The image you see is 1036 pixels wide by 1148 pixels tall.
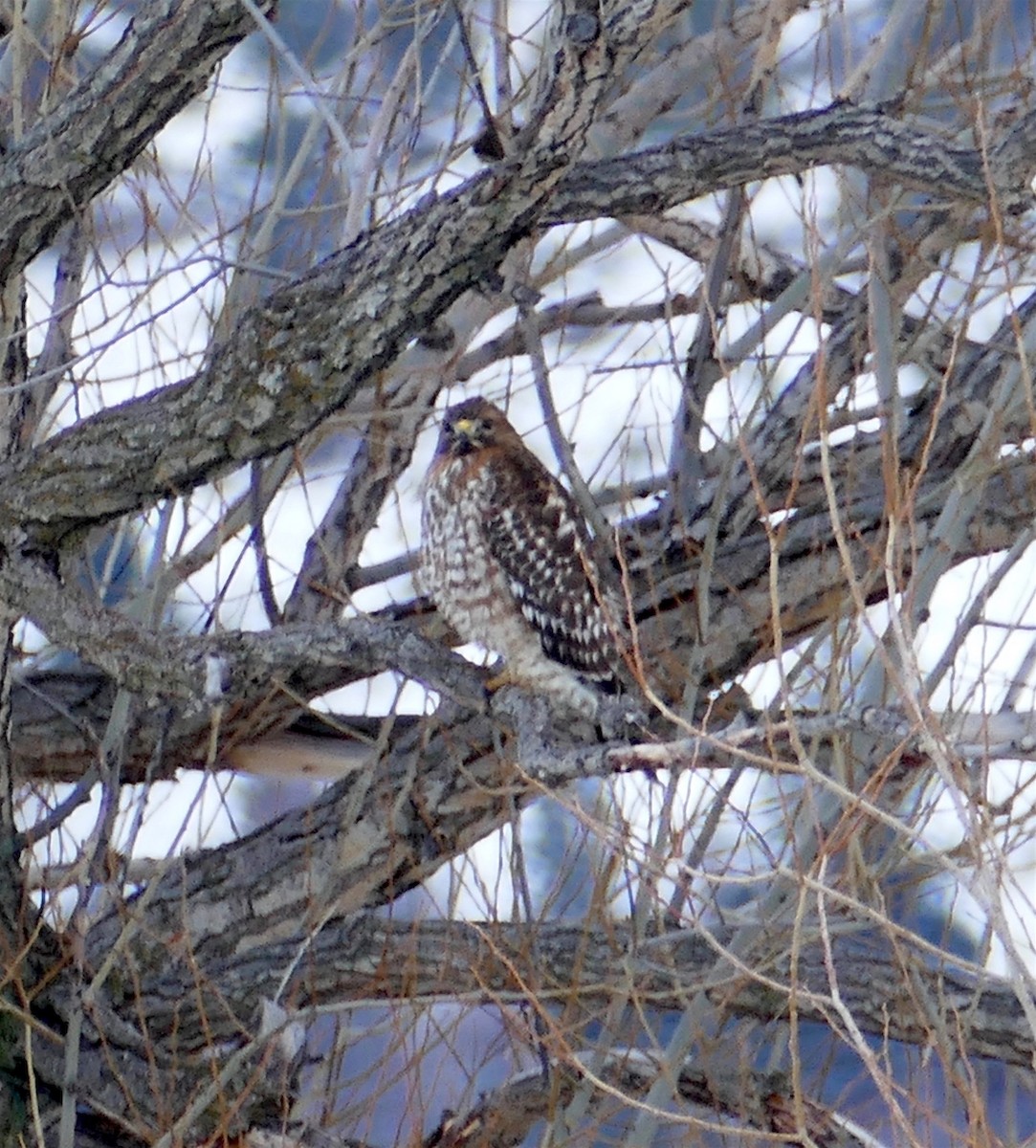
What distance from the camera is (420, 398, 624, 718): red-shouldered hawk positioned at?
12.8 feet

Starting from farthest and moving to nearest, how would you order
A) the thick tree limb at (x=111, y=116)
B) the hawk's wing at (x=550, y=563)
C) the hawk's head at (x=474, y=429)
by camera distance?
the hawk's head at (x=474, y=429)
the hawk's wing at (x=550, y=563)
the thick tree limb at (x=111, y=116)

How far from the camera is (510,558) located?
4027 mm

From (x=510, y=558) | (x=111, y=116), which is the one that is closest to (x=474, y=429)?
(x=510, y=558)

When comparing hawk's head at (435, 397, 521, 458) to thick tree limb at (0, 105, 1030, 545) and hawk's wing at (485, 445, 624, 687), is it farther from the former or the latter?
thick tree limb at (0, 105, 1030, 545)

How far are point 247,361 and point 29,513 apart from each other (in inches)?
22.2

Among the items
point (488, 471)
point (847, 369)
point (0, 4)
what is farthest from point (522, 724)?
point (0, 4)

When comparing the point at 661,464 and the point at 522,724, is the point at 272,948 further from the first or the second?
the point at 661,464

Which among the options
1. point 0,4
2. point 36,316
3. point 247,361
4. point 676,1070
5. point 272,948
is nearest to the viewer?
point 247,361

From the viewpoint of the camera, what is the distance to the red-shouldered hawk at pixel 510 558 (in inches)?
153

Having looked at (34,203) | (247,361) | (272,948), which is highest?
(34,203)

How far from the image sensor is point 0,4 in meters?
3.72

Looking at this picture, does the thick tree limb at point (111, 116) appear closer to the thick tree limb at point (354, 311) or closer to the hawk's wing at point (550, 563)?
the thick tree limb at point (354, 311)

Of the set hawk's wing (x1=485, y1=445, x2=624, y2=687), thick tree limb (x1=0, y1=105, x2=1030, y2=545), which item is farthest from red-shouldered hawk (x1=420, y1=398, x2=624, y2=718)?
thick tree limb (x1=0, y1=105, x2=1030, y2=545)

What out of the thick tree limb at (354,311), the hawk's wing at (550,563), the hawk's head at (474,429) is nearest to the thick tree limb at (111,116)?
the thick tree limb at (354,311)
